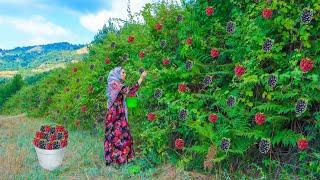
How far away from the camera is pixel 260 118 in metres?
7.59

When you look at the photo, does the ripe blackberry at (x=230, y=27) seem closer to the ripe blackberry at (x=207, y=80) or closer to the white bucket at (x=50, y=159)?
the ripe blackberry at (x=207, y=80)

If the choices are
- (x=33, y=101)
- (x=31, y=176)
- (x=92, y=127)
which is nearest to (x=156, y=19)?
(x=31, y=176)

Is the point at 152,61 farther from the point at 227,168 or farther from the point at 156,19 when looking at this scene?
the point at 227,168

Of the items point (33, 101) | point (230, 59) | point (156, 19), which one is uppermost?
point (156, 19)

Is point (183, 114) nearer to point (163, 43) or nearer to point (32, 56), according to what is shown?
point (163, 43)

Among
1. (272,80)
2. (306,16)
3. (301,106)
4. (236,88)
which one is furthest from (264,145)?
(306,16)

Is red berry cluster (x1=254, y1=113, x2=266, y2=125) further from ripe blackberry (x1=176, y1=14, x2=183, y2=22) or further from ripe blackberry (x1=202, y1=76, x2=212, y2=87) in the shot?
ripe blackberry (x1=176, y1=14, x2=183, y2=22)

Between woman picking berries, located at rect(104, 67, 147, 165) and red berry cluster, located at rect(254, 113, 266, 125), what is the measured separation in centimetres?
319

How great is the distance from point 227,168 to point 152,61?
10.3ft

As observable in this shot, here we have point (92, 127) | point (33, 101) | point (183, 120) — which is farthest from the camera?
point (33, 101)

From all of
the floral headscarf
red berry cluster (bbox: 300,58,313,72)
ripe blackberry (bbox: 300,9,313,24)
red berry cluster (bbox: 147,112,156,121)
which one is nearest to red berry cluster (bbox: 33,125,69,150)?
the floral headscarf

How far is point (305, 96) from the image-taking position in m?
7.57

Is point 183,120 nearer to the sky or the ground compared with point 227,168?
nearer to the sky

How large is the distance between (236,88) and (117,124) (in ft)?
9.66
